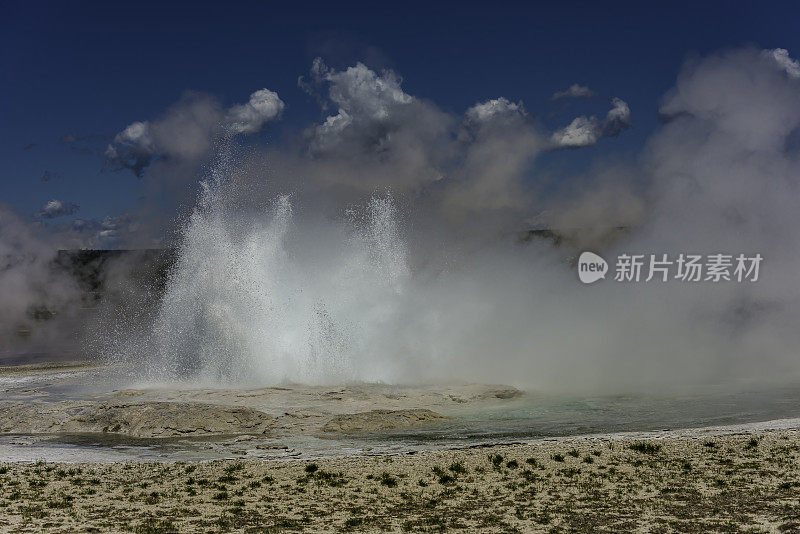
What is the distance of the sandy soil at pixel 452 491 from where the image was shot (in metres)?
10.2

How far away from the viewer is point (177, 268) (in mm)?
29344

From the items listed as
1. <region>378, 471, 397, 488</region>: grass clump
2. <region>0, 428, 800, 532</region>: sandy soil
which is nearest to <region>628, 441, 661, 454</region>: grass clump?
<region>0, 428, 800, 532</region>: sandy soil

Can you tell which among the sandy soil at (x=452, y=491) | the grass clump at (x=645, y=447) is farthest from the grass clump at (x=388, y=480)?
the grass clump at (x=645, y=447)

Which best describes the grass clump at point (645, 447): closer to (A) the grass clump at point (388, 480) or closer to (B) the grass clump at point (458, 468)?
(B) the grass clump at point (458, 468)

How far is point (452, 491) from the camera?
39.8 ft

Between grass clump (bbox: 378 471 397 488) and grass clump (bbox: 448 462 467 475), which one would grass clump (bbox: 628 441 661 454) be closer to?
grass clump (bbox: 448 462 467 475)

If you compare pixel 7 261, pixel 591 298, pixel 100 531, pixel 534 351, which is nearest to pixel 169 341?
pixel 534 351

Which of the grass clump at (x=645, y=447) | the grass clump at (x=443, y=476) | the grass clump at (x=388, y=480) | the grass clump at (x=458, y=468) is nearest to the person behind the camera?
the grass clump at (x=388, y=480)

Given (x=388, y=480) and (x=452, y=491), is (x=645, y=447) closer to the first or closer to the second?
(x=452, y=491)

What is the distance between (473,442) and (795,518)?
802 cm

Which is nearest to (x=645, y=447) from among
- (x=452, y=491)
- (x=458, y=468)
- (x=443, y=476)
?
(x=458, y=468)

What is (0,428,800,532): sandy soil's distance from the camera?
10.2 m

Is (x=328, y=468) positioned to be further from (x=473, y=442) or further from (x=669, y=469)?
(x=669, y=469)

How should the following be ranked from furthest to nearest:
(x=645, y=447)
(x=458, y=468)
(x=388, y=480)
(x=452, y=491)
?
1. (x=645, y=447)
2. (x=458, y=468)
3. (x=388, y=480)
4. (x=452, y=491)
